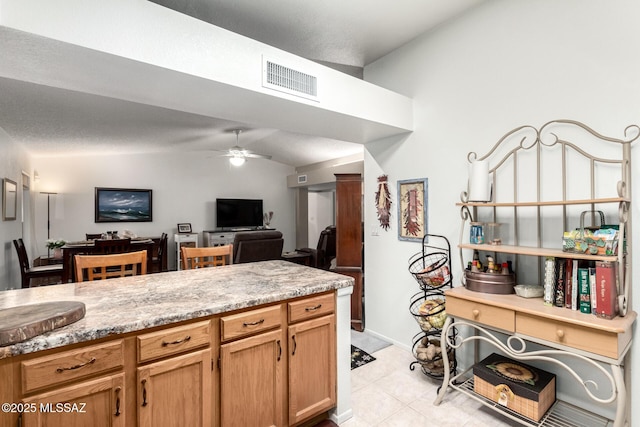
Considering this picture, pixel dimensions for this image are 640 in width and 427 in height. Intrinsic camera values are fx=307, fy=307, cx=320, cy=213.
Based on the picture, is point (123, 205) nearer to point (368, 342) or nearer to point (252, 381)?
point (368, 342)

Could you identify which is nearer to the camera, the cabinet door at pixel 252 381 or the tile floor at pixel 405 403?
the cabinet door at pixel 252 381

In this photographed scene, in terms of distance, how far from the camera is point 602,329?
1.50m

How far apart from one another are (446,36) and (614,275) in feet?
7.27

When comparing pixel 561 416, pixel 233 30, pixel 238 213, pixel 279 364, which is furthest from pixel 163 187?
pixel 561 416

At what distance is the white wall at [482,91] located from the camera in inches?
72.5

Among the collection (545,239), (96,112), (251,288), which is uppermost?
(96,112)

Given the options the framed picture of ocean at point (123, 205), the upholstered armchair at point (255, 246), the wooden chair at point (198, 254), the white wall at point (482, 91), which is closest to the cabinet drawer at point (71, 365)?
the wooden chair at point (198, 254)

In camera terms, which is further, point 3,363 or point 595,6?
point 595,6

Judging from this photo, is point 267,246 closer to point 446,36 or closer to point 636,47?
point 446,36

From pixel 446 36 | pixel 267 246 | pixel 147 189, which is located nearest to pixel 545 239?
pixel 446 36

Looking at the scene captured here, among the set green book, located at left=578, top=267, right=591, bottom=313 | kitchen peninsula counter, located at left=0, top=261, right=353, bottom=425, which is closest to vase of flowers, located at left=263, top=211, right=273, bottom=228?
kitchen peninsula counter, located at left=0, top=261, right=353, bottom=425

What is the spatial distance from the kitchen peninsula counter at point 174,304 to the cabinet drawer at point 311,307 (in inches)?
0.4

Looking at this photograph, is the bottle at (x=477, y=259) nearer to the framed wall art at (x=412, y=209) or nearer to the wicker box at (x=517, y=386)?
the framed wall art at (x=412, y=209)

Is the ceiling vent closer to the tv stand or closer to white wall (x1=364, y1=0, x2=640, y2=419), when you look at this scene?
white wall (x1=364, y1=0, x2=640, y2=419)
